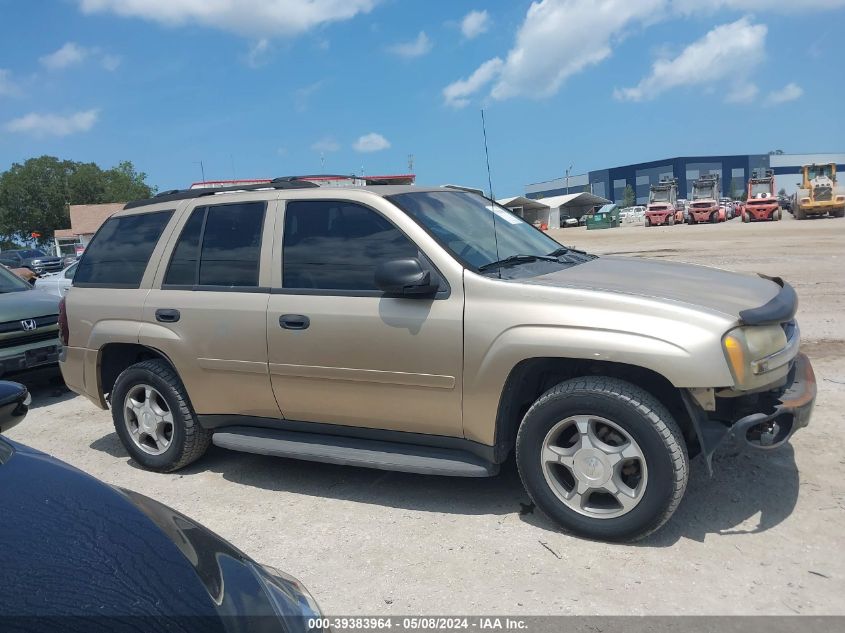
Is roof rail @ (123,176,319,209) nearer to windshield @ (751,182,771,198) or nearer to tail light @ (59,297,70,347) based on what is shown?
tail light @ (59,297,70,347)

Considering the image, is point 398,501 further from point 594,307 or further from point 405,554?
point 594,307

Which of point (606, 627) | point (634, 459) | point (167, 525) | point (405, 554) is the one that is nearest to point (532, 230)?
point (634, 459)

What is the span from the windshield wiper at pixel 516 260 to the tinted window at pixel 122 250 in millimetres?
2432

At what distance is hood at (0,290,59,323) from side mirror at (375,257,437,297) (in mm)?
5478

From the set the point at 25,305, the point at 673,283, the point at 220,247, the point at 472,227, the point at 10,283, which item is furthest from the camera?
the point at 10,283

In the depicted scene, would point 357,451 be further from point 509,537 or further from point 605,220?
point 605,220

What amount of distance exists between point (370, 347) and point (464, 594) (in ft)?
4.69

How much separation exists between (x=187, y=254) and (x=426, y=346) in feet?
6.57

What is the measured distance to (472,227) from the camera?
4.40 metres

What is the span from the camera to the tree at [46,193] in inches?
3201

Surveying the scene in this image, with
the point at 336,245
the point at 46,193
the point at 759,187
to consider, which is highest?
the point at 46,193

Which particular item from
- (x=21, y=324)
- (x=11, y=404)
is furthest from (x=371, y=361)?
(x=21, y=324)

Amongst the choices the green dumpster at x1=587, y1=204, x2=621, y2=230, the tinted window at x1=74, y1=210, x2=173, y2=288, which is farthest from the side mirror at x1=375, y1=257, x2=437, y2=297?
the green dumpster at x1=587, y1=204, x2=621, y2=230

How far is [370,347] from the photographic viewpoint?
3.93 m
